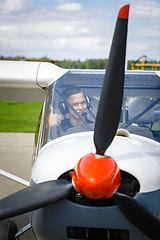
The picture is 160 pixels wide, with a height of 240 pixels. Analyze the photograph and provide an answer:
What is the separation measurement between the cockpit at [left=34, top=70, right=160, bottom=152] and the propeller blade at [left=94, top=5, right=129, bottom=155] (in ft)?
1.89

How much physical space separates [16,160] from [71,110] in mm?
3748

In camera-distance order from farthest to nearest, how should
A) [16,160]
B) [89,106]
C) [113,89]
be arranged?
[16,160] < [89,106] < [113,89]

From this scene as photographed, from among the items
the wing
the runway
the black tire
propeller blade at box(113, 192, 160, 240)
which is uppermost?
the wing

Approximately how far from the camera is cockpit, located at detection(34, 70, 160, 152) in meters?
2.17

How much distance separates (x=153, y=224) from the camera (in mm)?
1552

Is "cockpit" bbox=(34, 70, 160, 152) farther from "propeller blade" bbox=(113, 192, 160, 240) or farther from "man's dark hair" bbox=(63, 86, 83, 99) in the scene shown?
"propeller blade" bbox=(113, 192, 160, 240)

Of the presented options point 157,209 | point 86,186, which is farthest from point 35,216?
point 157,209

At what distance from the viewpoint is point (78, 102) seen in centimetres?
230

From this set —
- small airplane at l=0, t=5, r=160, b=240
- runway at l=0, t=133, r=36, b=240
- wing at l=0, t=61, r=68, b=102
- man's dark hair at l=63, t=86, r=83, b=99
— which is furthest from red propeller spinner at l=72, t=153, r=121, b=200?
runway at l=0, t=133, r=36, b=240

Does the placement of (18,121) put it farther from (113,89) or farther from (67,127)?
(113,89)

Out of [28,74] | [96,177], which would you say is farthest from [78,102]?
[96,177]

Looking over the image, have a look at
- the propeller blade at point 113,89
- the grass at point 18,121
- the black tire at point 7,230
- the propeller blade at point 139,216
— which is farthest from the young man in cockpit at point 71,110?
the grass at point 18,121

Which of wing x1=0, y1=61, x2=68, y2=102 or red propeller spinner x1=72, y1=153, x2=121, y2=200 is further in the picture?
wing x1=0, y1=61, x2=68, y2=102

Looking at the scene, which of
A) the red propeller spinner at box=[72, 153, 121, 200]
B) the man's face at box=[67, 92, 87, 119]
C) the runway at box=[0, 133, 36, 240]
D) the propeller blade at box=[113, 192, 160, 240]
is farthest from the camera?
the runway at box=[0, 133, 36, 240]
